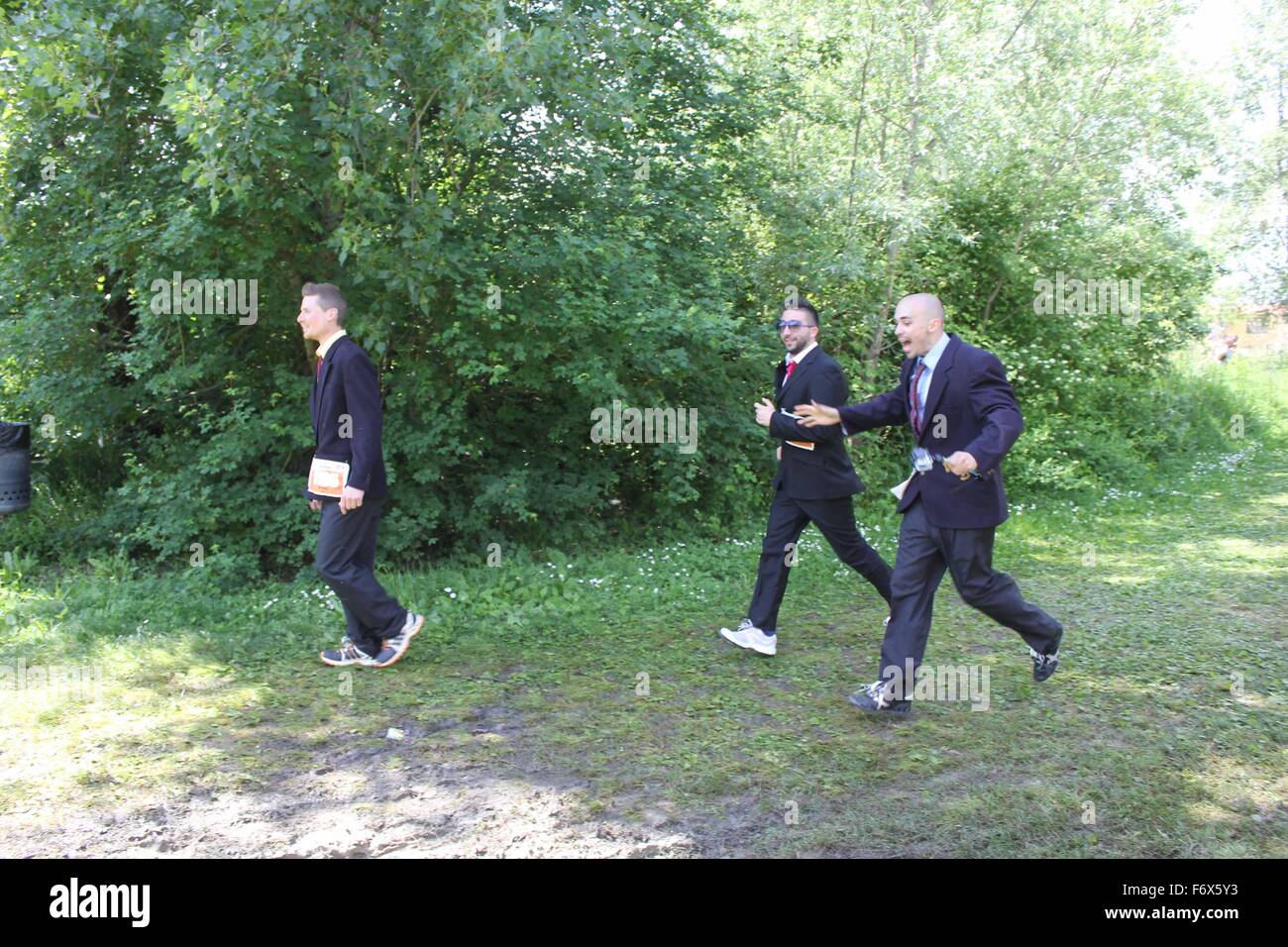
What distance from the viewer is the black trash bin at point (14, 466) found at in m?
8.20

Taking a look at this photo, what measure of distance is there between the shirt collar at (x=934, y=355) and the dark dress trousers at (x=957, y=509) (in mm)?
44

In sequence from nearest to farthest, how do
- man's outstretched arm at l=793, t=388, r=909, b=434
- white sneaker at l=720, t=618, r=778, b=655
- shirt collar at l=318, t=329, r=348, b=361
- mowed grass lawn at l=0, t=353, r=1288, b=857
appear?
mowed grass lawn at l=0, t=353, r=1288, b=857 < man's outstretched arm at l=793, t=388, r=909, b=434 < shirt collar at l=318, t=329, r=348, b=361 < white sneaker at l=720, t=618, r=778, b=655

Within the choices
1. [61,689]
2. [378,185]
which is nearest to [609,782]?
[61,689]

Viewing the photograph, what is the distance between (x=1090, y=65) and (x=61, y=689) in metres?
12.5

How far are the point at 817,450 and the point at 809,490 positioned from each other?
240 mm

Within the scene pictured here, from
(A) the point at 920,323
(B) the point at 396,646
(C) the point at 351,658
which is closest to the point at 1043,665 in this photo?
(A) the point at 920,323

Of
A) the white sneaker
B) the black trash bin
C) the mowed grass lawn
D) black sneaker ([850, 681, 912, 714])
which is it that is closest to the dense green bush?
the black trash bin

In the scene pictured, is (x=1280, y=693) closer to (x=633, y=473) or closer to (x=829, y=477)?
(x=829, y=477)

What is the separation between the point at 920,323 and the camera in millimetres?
5195

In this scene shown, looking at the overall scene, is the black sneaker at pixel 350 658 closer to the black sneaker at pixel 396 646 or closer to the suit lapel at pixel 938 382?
the black sneaker at pixel 396 646

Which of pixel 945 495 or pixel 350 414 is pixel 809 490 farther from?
pixel 350 414

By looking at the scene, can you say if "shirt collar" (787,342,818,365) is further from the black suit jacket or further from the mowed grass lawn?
the mowed grass lawn

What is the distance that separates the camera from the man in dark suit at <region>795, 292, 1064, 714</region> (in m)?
5.02

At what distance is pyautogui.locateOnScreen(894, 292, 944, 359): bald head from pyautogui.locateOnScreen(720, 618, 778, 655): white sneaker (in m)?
2.06
